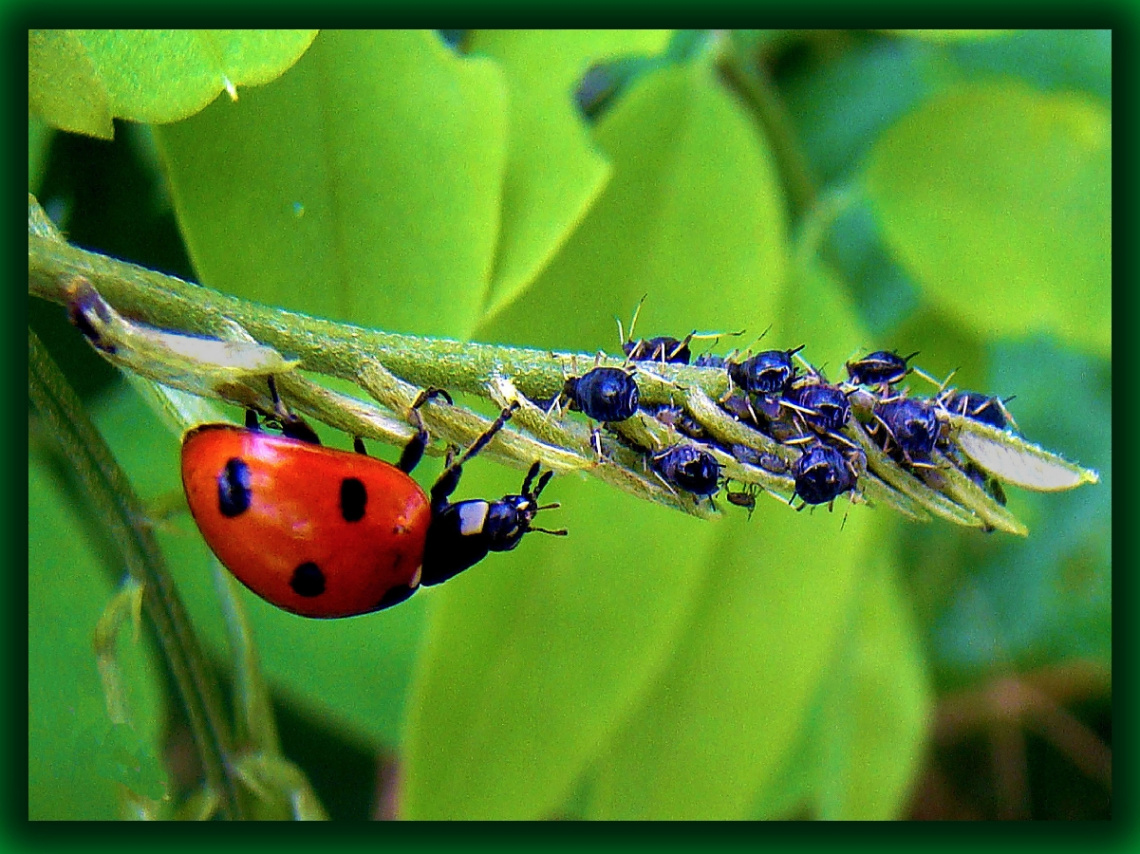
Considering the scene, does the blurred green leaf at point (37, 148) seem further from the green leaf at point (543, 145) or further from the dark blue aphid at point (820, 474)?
the dark blue aphid at point (820, 474)

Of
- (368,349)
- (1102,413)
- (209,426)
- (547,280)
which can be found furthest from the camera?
(1102,413)

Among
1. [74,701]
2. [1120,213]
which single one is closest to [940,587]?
[1120,213]

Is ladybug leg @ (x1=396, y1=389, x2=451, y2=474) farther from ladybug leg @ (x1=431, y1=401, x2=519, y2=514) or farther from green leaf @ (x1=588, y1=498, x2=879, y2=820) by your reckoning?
green leaf @ (x1=588, y1=498, x2=879, y2=820)

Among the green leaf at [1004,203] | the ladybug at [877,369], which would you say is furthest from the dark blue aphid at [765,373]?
the green leaf at [1004,203]

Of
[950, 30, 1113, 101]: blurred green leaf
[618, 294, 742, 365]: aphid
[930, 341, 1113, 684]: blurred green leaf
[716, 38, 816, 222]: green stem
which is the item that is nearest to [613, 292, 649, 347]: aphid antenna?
[618, 294, 742, 365]: aphid

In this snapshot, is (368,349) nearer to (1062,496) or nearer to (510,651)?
(510,651)

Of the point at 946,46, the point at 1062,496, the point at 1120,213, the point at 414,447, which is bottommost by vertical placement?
the point at 414,447

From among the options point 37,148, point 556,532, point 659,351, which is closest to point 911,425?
point 659,351

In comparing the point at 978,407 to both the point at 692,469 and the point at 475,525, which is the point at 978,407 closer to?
the point at 692,469
